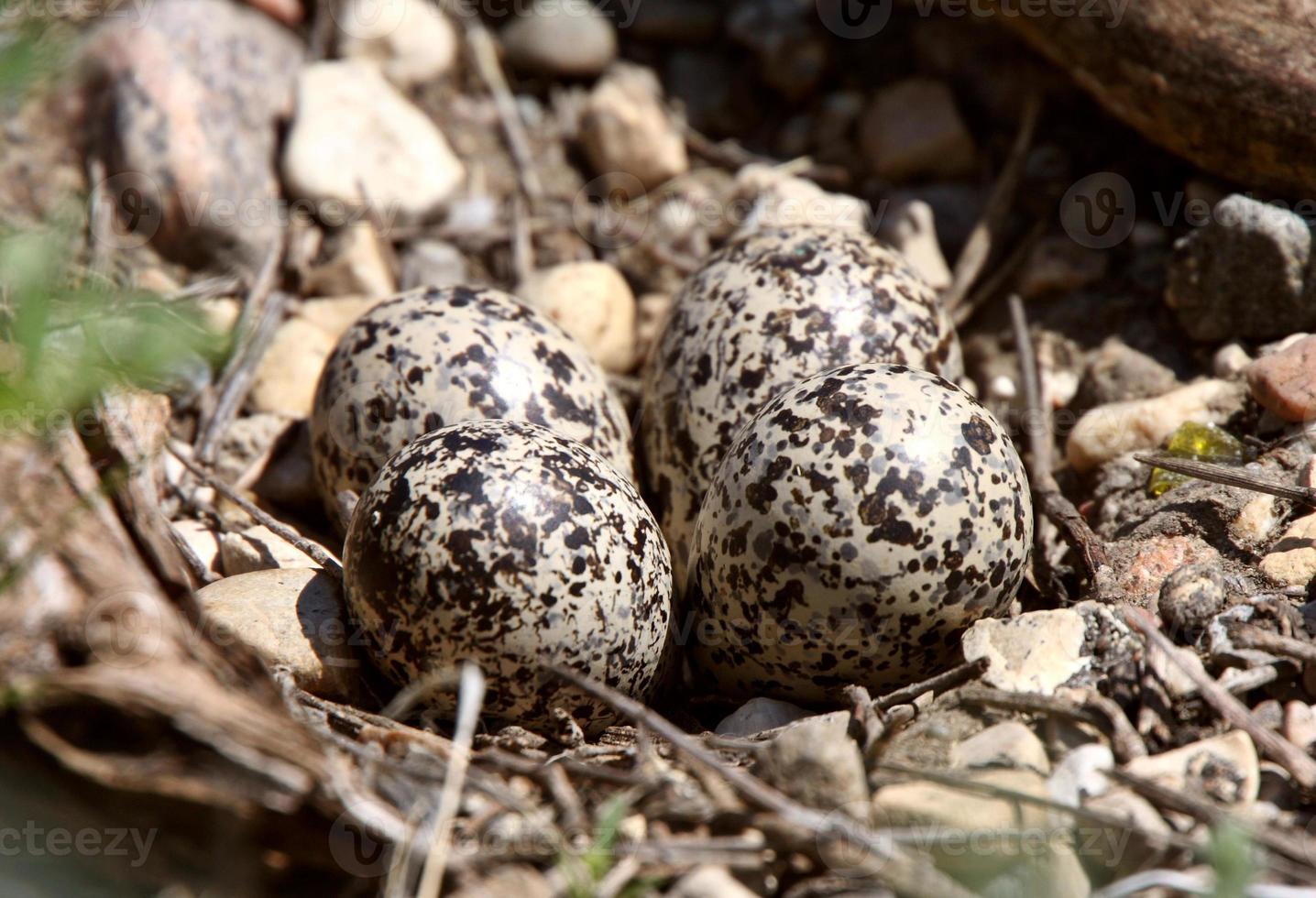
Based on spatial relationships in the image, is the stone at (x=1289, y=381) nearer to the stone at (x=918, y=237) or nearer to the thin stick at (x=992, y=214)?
the thin stick at (x=992, y=214)

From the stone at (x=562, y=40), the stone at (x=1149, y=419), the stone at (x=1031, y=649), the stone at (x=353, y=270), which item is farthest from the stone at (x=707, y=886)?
the stone at (x=562, y=40)

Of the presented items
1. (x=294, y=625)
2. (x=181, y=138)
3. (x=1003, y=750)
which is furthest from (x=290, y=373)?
(x=1003, y=750)

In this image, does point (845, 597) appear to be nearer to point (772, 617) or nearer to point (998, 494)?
point (772, 617)

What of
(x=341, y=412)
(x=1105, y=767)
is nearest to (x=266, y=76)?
(x=341, y=412)

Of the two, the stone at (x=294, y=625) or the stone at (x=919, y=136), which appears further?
the stone at (x=919, y=136)

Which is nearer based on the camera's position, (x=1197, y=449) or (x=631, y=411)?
(x=1197, y=449)

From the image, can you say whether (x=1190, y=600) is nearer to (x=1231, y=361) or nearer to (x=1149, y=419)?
(x=1149, y=419)
